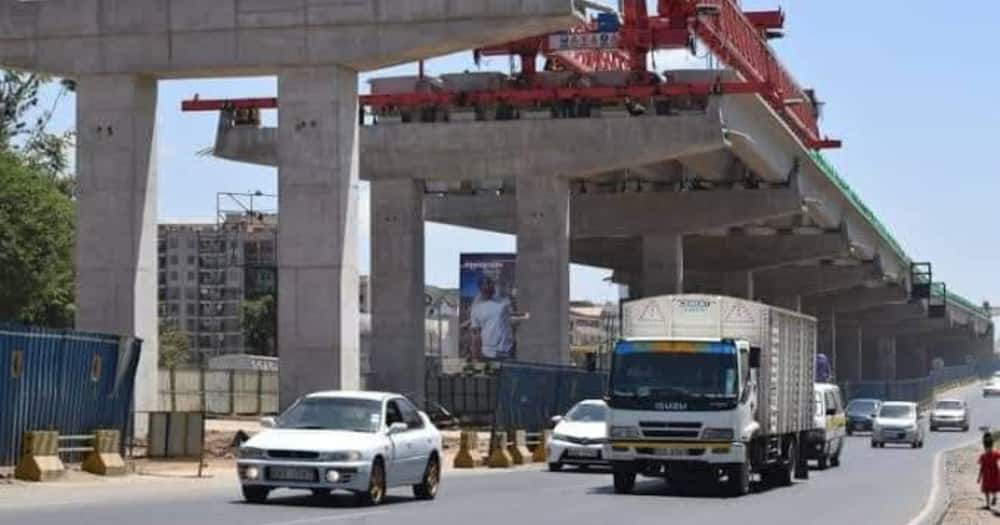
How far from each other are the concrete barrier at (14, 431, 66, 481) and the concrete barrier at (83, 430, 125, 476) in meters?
1.70

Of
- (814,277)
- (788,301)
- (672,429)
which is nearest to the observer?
(672,429)

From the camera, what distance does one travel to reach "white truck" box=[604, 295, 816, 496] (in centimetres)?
3017

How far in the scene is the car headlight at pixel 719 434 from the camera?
98.5 feet

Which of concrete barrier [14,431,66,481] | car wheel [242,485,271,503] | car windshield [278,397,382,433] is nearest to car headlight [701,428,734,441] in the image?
car windshield [278,397,382,433]

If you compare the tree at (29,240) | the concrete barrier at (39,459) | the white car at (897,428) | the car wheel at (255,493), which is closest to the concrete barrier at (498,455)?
the concrete barrier at (39,459)

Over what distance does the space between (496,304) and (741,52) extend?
16671 millimetres

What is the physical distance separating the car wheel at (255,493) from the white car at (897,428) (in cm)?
4507

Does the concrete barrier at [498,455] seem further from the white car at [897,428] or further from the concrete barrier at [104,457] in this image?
the white car at [897,428]

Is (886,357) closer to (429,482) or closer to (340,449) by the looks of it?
(429,482)

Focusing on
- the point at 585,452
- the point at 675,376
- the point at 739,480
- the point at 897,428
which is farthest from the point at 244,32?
the point at 897,428

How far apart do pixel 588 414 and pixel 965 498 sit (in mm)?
8994

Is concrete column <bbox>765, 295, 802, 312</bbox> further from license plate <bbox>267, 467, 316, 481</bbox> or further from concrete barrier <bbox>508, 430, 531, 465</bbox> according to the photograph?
license plate <bbox>267, 467, 316, 481</bbox>

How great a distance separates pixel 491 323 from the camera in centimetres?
7625

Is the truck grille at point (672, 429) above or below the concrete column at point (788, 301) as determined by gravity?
below
